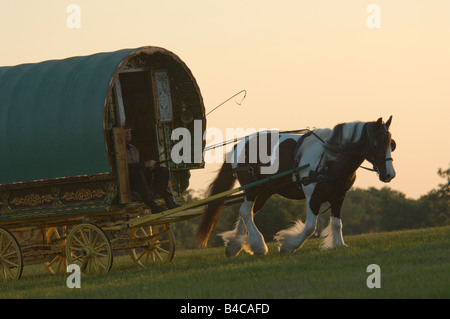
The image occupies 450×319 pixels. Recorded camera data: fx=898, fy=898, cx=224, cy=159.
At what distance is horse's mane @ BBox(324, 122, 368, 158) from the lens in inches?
555

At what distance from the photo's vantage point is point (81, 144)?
1352 centimetres

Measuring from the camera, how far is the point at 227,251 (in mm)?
15273

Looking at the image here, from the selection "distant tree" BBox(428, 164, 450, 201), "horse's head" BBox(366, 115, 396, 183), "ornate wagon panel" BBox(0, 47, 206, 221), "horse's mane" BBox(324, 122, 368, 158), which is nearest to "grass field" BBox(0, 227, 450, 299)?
"horse's head" BBox(366, 115, 396, 183)

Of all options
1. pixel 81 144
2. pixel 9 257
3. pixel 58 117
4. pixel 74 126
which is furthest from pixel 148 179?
pixel 9 257

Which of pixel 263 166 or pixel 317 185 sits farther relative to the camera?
pixel 263 166


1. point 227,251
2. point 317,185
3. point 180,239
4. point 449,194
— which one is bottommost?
point 180,239

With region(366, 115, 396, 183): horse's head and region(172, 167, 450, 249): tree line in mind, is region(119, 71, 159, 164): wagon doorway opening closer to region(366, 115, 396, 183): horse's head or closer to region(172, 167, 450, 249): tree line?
region(366, 115, 396, 183): horse's head

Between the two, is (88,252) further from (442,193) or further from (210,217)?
(442,193)

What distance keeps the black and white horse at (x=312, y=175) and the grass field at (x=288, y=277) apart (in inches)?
15.6
